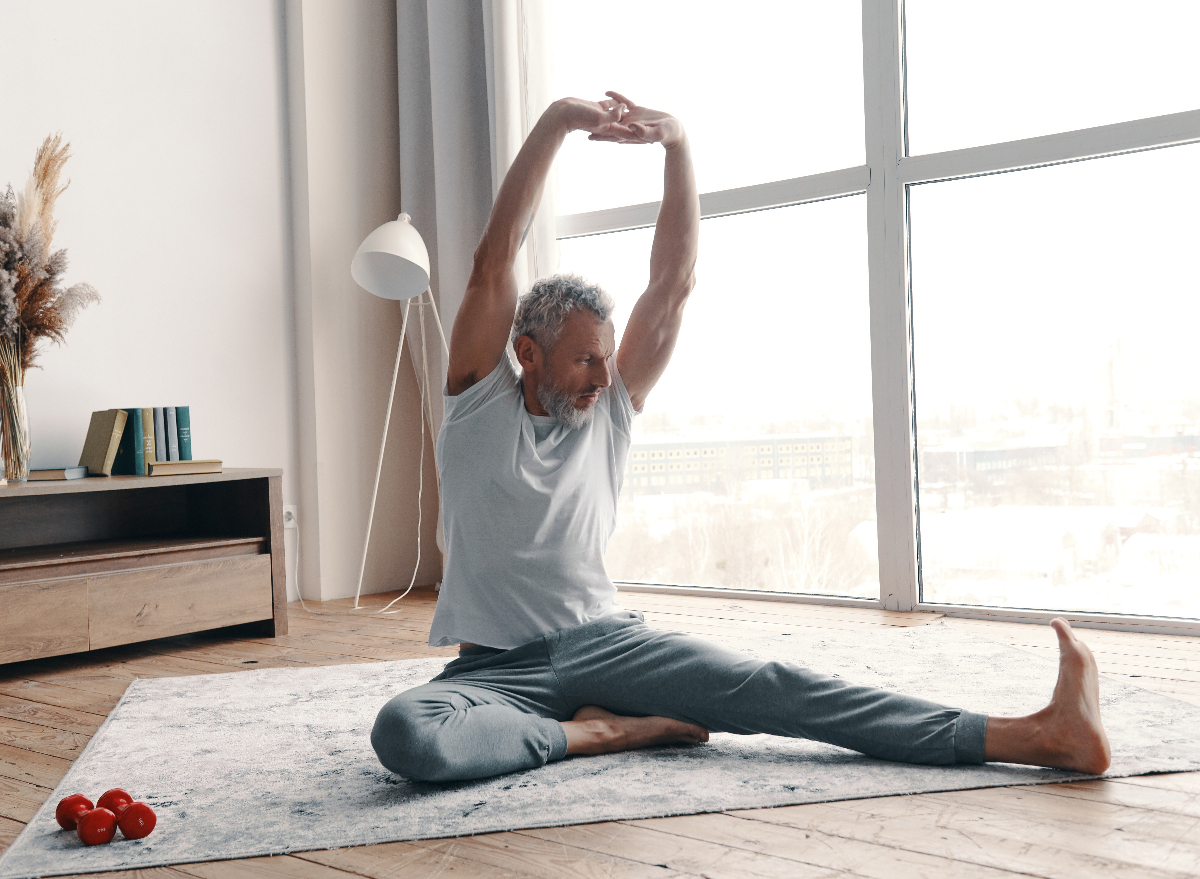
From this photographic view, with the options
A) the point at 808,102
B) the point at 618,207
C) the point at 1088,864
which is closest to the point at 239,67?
the point at 618,207

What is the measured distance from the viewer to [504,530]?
5.80 feet

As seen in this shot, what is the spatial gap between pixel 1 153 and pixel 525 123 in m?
1.67

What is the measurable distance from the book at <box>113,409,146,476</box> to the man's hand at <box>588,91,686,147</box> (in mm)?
1878

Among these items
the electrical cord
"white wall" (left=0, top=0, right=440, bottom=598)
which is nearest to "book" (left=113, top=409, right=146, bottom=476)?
"white wall" (left=0, top=0, right=440, bottom=598)

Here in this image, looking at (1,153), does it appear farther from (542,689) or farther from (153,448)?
(542,689)

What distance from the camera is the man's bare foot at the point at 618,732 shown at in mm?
1771

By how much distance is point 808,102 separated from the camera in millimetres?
3572

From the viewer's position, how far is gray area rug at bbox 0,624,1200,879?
147 cm

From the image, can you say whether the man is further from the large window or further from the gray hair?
the large window

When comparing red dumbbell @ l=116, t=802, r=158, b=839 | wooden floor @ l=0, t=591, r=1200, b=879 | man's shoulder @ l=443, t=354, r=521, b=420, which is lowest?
wooden floor @ l=0, t=591, r=1200, b=879

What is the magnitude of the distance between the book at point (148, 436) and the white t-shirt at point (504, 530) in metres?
1.66

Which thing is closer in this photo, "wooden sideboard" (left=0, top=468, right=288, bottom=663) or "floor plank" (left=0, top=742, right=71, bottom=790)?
"floor plank" (left=0, top=742, right=71, bottom=790)

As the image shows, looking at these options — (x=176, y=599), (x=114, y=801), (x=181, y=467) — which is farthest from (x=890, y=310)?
(x=114, y=801)

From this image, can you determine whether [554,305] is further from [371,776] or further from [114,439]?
[114,439]
